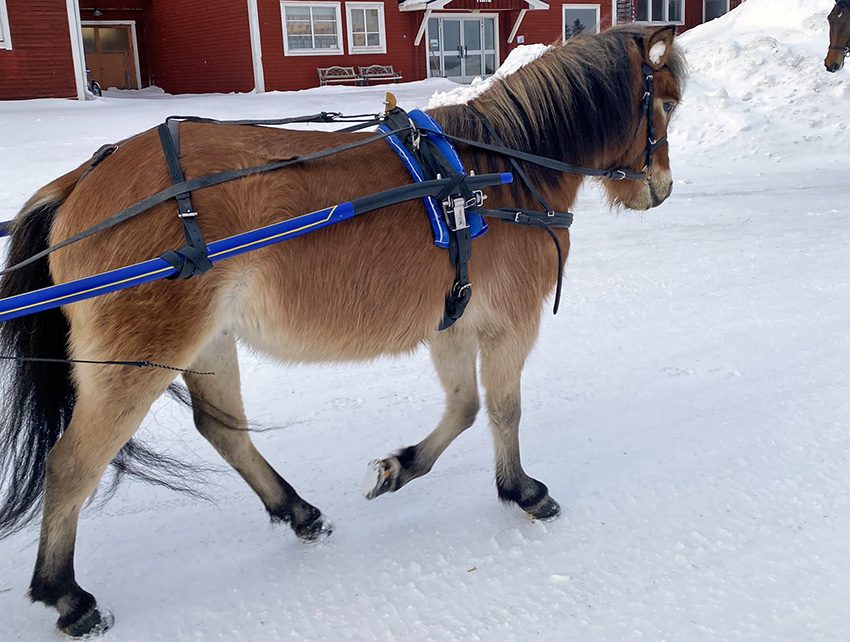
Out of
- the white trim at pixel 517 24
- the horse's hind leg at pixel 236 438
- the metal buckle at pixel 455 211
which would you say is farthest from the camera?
the white trim at pixel 517 24

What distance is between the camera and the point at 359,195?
282 centimetres

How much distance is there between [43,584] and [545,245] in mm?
2203

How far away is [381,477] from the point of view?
132 inches

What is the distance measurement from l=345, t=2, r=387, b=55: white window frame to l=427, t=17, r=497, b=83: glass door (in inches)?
65.1

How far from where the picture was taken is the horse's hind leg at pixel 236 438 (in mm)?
3129

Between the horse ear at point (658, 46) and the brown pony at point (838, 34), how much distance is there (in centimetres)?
1143

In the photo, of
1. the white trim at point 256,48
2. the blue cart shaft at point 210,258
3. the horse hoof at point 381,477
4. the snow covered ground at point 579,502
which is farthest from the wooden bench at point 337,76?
the blue cart shaft at point 210,258

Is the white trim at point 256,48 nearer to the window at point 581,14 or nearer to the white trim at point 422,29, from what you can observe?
the white trim at point 422,29

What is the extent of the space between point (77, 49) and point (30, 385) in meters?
20.2

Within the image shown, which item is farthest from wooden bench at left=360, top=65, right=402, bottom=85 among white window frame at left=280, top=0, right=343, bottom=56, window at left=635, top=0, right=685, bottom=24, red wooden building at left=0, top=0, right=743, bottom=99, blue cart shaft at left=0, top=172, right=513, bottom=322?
blue cart shaft at left=0, top=172, right=513, bottom=322

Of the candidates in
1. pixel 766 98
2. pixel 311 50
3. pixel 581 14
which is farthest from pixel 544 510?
pixel 581 14

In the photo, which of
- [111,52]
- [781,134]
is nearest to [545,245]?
[781,134]

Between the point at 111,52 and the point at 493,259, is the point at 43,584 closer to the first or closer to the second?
the point at 493,259

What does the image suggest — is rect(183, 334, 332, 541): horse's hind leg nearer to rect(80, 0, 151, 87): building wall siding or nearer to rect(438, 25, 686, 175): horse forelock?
rect(438, 25, 686, 175): horse forelock
